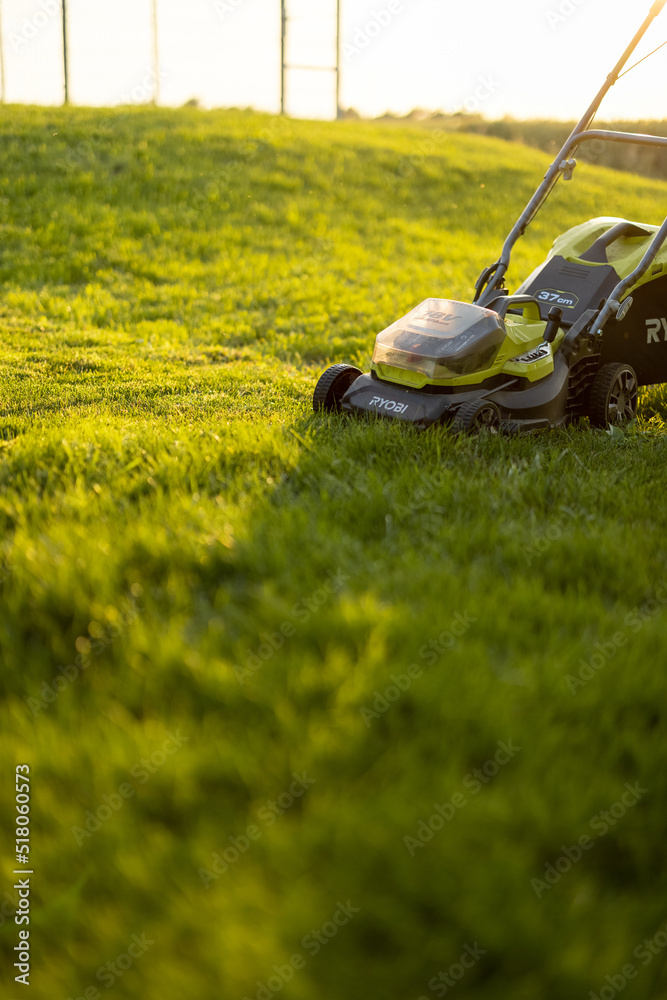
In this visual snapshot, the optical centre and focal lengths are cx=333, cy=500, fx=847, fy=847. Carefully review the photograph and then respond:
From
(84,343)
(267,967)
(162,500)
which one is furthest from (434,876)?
(84,343)

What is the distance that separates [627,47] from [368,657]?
512cm

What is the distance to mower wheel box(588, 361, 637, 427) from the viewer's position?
5156mm

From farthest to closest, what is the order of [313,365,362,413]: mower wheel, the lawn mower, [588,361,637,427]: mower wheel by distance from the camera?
[588,361,637,427]: mower wheel < [313,365,362,413]: mower wheel < the lawn mower

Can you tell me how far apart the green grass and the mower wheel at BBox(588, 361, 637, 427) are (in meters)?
0.21

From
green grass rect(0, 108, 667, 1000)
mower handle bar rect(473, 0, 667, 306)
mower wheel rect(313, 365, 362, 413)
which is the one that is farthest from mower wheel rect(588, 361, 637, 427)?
mower wheel rect(313, 365, 362, 413)

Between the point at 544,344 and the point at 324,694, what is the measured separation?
338 cm

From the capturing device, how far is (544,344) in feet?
16.2

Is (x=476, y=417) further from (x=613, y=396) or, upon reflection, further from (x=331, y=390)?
(x=613, y=396)

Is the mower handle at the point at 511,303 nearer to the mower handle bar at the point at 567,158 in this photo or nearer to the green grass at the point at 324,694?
the mower handle bar at the point at 567,158

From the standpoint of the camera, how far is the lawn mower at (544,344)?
4492 millimetres

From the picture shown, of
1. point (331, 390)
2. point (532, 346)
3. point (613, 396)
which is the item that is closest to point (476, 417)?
point (532, 346)

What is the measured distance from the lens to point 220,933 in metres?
1.52

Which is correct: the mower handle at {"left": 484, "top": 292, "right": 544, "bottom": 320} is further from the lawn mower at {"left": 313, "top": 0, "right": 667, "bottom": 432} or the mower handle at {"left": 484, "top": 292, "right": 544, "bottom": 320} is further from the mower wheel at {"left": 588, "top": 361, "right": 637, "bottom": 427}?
the mower wheel at {"left": 588, "top": 361, "right": 637, "bottom": 427}

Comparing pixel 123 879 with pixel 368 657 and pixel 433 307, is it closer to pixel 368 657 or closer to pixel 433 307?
pixel 368 657
